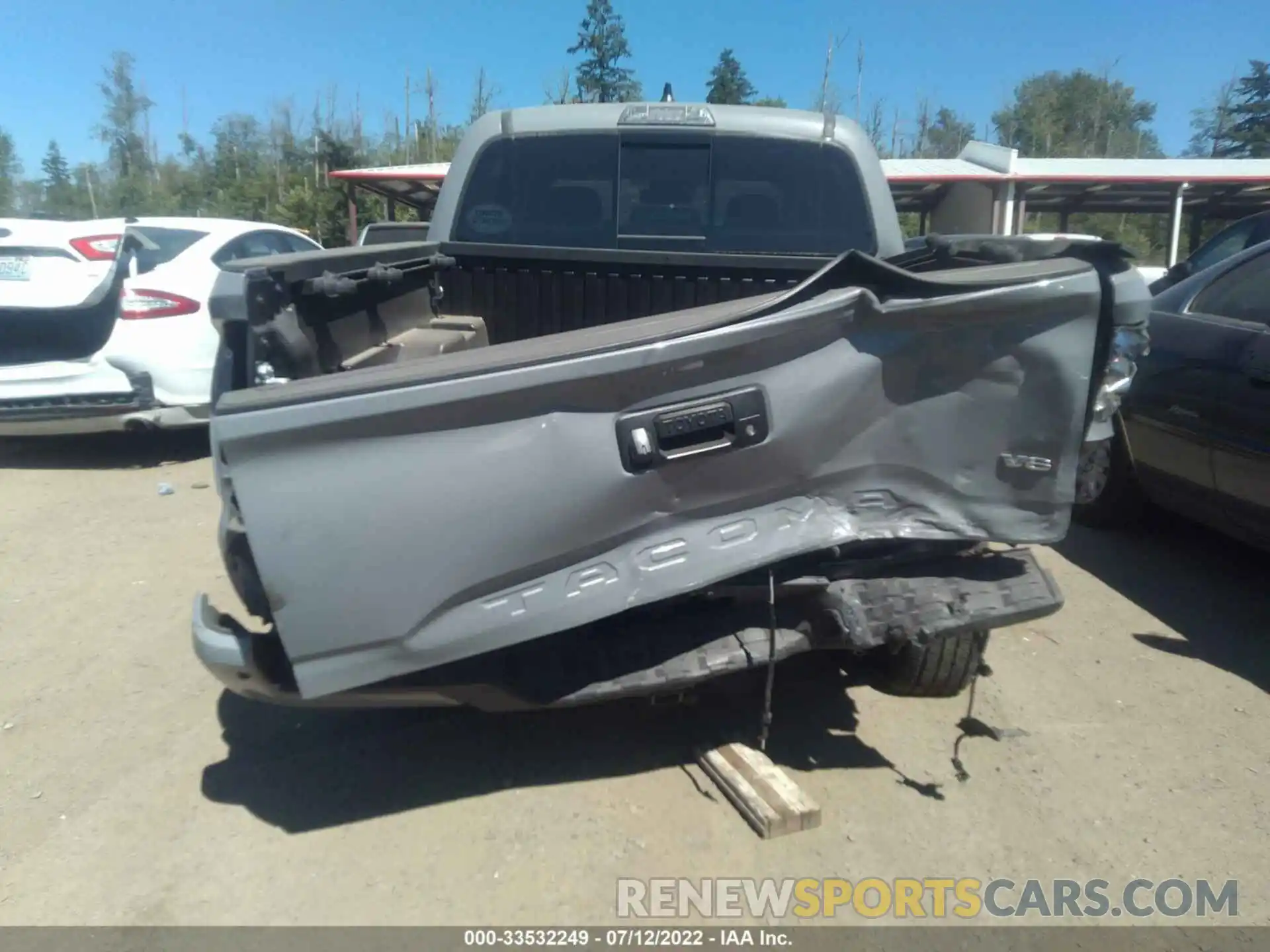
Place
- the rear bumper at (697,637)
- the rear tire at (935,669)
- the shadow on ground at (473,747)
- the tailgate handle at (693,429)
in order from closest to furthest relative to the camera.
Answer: the tailgate handle at (693,429), the rear bumper at (697,637), the shadow on ground at (473,747), the rear tire at (935,669)

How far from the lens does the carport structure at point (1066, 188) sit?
17.7 meters

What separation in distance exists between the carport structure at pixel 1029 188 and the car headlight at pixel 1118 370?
1464 cm

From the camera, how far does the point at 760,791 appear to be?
307 centimetres

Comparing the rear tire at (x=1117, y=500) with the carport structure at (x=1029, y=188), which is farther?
the carport structure at (x=1029, y=188)

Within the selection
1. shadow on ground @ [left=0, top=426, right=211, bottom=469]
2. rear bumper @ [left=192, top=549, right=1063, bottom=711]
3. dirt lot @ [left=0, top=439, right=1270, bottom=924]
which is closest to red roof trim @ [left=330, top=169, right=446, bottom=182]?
shadow on ground @ [left=0, top=426, right=211, bottom=469]

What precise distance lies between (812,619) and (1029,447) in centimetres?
78

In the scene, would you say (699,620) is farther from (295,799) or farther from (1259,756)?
(1259,756)

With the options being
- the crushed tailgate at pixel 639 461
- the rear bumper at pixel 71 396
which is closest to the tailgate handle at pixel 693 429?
the crushed tailgate at pixel 639 461

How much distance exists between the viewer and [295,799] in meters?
3.17

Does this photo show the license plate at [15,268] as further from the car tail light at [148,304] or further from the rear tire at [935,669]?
the rear tire at [935,669]

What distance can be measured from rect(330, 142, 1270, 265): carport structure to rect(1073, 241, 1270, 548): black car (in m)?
12.4

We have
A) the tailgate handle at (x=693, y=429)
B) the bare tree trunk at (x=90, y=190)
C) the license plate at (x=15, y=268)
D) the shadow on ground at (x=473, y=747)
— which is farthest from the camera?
the bare tree trunk at (x=90, y=190)

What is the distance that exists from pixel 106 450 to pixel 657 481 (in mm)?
6717

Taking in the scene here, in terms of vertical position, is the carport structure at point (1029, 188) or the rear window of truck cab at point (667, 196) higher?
the carport structure at point (1029, 188)
